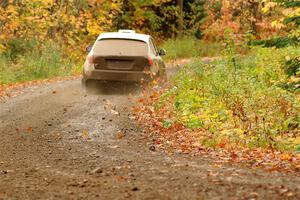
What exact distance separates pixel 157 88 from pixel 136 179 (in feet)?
29.1

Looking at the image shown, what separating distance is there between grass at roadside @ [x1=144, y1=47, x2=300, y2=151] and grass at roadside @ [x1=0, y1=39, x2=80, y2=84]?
317 inches

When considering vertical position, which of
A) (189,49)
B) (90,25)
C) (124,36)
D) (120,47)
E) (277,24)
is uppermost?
(277,24)

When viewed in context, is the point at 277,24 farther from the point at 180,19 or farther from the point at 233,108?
the point at 180,19

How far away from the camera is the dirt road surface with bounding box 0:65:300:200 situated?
655 centimetres

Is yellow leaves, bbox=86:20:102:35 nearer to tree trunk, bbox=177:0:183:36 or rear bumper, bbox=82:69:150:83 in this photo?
tree trunk, bbox=177:0:183:36

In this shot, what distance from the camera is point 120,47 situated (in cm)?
1559

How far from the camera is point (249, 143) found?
9484 millimetres

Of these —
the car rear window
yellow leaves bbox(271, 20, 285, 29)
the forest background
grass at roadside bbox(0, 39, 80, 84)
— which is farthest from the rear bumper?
grass at roadside bbox(0, 39, 80, 84)

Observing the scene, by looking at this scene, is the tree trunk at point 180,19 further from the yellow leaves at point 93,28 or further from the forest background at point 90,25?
the yellow leaves at point 93,28

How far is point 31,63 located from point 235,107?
42.8ft

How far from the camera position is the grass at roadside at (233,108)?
9.79 meters

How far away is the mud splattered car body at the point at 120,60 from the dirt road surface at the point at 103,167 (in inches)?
93.3

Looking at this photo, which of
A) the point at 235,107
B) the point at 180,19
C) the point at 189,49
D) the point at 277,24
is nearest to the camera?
the point at 235,107

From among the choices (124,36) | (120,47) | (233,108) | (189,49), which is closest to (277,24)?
(124,36)
